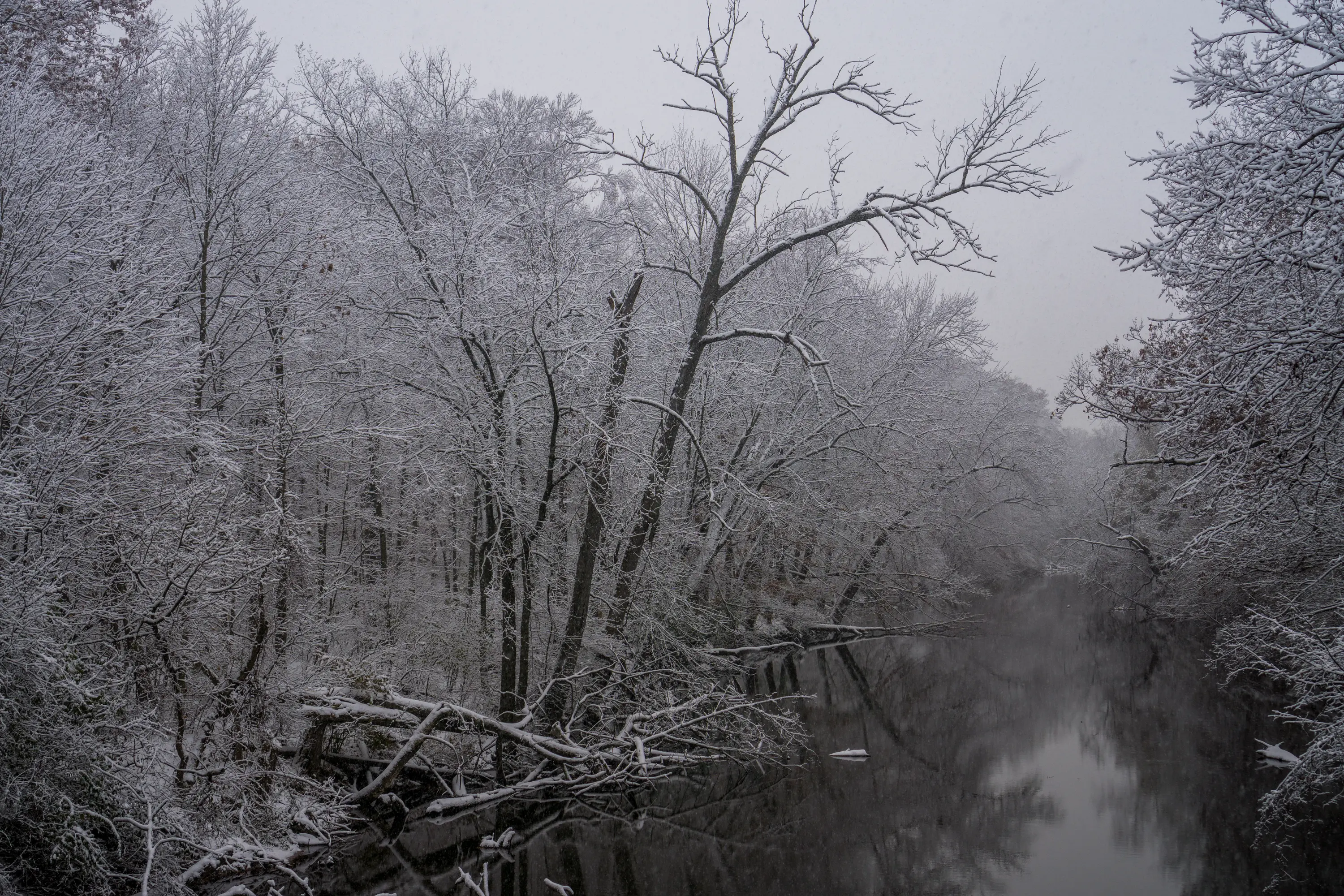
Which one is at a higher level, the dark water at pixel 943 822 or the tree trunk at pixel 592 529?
the tree trunk at pixel 592 529

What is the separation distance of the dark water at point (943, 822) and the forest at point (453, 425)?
0.72m

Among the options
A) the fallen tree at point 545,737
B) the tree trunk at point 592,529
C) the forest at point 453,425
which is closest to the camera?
the forest at point 453,425

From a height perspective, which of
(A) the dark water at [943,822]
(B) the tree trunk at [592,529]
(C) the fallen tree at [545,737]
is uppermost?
(B) the tree trunk at [592,529]

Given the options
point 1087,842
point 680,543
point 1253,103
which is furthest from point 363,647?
point 1253,103

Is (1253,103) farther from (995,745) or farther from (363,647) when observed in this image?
(363,647)

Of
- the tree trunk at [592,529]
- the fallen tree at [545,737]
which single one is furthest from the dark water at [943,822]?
the tree trunk at [592,529]

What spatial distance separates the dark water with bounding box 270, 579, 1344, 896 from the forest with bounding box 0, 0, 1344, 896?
72cm

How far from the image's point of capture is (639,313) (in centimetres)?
1345

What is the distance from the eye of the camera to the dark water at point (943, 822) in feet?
27.9

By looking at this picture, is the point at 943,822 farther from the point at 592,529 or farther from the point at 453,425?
the point at 453,425

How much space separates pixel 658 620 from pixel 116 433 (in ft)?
23.9

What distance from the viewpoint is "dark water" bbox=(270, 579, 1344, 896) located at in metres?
8.52

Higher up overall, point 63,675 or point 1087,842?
point 63,675

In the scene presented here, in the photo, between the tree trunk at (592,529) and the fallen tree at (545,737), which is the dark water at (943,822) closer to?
the fallen tree at (545,737)
